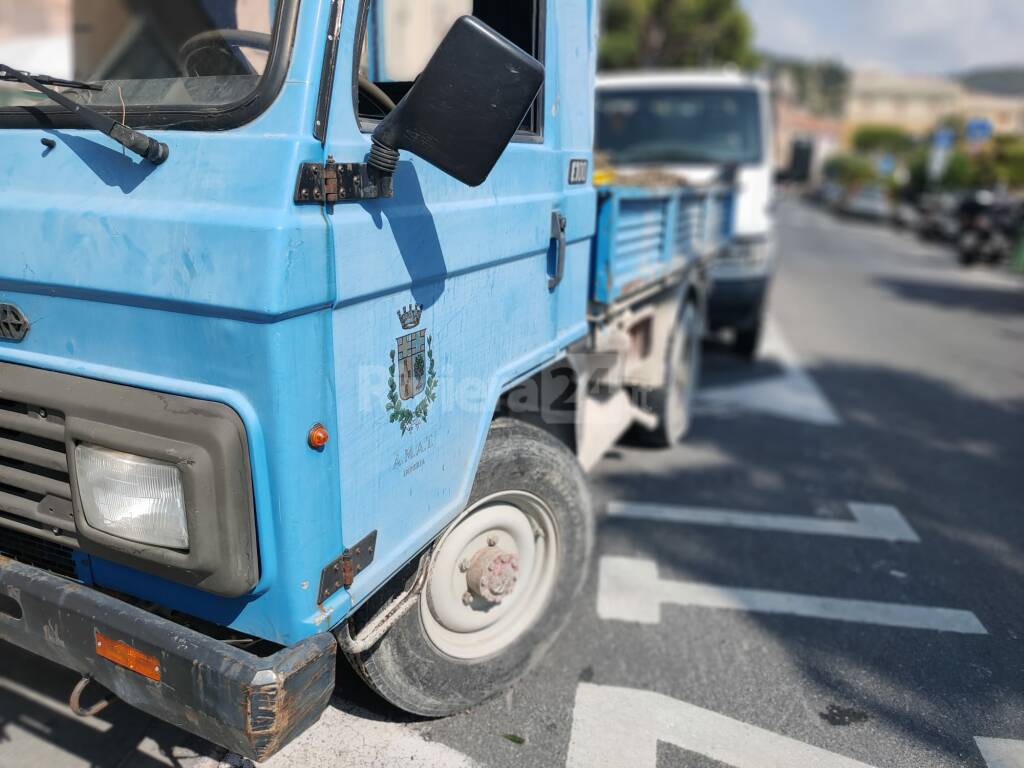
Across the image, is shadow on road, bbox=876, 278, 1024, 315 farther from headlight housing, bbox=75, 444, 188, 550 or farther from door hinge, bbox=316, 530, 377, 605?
headlight housing, bbox=75, 444, 188, 550

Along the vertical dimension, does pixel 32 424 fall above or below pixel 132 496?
above

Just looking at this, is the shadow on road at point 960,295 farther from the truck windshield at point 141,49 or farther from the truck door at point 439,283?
the truck windshield at point 141,49

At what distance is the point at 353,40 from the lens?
175cm

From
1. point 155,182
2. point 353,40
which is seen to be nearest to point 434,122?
point 353,40

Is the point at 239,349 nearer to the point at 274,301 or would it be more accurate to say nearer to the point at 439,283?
the point at 274,301

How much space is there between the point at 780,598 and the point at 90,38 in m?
3.59

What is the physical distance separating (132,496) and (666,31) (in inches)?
1179

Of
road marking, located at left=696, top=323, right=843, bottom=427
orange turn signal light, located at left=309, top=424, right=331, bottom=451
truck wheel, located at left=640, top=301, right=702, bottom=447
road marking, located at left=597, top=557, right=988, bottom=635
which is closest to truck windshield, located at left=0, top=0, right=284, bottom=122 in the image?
orange turn signal light, located at left=309, top=424, right=331, bottom=451

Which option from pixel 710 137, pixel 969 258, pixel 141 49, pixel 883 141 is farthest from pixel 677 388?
pixel 883 141

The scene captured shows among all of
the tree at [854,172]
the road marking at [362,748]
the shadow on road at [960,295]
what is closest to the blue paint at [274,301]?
the road marking at [362,748]

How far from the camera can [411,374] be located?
196cm

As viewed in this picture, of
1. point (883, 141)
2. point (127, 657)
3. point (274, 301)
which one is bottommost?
point (127, 657)

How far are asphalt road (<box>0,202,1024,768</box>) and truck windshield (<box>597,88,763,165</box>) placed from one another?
2.41 m

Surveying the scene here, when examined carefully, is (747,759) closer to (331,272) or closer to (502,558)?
(502,558)
